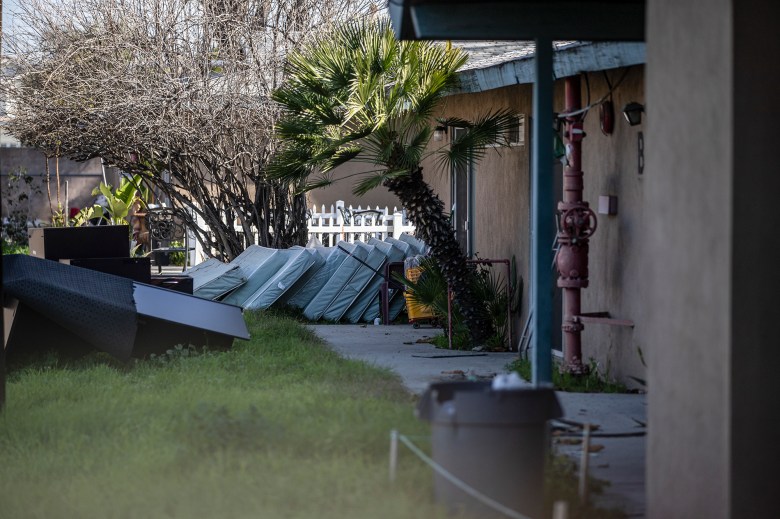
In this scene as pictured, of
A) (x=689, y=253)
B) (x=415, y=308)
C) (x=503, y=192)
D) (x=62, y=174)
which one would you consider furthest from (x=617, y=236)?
(x=62, y=174)

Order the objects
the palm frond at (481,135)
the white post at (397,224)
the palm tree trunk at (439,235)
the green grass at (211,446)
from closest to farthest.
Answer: the green grass at (211,446)
the palm frond at (481,135)
the palm tree trunk at (439,235)
the white post at (397,224)

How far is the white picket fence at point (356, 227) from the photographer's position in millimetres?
18422

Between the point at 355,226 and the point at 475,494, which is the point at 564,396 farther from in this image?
the point at 355,226

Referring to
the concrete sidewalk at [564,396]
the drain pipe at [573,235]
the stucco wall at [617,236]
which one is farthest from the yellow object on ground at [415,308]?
the drain pipe at [573,235]

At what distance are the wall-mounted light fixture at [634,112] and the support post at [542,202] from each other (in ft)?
7.67

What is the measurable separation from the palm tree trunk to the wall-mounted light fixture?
10.3ft

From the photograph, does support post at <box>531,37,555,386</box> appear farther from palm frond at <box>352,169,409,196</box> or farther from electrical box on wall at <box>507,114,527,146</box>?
electrical box on wall at <box>507,114,527,146</box>

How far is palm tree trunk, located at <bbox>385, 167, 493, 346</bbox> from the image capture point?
1084 cm

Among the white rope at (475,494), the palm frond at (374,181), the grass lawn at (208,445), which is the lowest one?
the grass lawn at (208,445)

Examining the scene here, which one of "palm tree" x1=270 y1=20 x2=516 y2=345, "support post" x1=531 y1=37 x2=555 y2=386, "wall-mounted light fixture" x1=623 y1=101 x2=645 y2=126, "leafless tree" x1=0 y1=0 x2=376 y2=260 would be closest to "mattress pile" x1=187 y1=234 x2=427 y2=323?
"leafless tree" x1=0 y1=0 x2=376 y2=260

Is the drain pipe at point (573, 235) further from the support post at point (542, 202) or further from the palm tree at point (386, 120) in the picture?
the support post at point (542, 202)

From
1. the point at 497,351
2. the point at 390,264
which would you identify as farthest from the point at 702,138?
the point at 390,264

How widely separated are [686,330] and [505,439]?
845 mm

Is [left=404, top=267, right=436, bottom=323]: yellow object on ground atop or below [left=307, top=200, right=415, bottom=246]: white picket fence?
below
